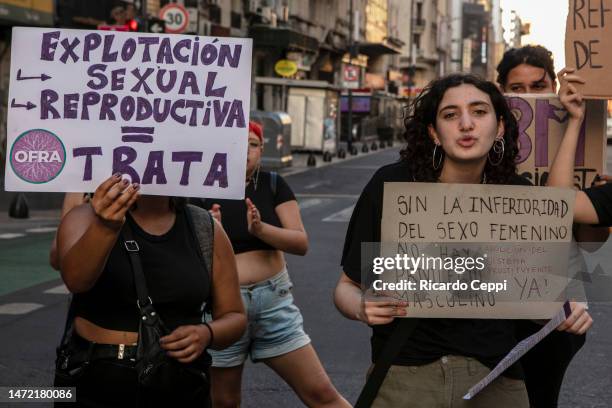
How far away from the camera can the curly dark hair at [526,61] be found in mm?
4414

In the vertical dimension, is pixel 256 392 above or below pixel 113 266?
below

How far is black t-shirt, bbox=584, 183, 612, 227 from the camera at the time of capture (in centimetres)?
335

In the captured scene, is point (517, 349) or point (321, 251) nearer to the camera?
point (517, 349)

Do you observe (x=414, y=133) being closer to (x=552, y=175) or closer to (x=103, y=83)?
(x=552, y=175)

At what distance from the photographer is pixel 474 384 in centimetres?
319

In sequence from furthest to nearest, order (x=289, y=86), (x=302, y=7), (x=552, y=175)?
(x=302, y=7)
(x=289, y=86)
(x=552, y=175)

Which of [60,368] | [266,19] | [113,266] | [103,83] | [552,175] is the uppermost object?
[266,19]

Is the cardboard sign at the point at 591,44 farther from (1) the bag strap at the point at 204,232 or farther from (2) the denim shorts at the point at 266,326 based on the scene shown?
(2) the denim shorts at the point at 266,326

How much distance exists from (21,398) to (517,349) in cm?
387

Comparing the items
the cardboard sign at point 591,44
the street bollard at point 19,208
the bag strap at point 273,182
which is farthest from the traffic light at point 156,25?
the cardboard sign at point 591,44

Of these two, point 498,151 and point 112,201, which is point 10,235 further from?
point 498,151

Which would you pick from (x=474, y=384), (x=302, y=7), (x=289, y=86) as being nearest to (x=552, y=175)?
(x=474, y=384)

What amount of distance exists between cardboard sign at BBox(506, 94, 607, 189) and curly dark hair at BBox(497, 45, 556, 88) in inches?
14.4

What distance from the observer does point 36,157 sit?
11.5 feet
